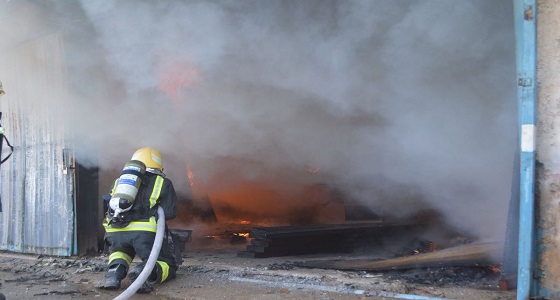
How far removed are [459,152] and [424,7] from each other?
2112mm

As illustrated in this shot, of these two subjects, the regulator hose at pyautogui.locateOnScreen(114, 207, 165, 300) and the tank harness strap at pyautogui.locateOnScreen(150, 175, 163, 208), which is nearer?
the regulator hose at pyautogui.locateOnScreen(114, 207, 165, 300)

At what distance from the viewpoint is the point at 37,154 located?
6184mm

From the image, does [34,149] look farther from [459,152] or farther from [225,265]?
[459,152]

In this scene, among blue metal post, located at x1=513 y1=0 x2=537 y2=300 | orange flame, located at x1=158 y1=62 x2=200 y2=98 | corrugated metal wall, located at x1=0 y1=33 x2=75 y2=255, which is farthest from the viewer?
corrugated metal wall, located at x1=0 y1=33 x2=75 y2=255

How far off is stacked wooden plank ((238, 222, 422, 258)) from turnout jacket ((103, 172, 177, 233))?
6.37 ft

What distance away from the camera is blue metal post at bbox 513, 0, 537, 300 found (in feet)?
9.71

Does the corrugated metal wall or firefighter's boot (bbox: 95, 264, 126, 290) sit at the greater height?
the corrugated metal wall

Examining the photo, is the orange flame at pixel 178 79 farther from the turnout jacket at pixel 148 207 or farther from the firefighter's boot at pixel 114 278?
the firefighter's boot at pixel 114 278

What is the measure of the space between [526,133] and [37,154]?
5.83 meters

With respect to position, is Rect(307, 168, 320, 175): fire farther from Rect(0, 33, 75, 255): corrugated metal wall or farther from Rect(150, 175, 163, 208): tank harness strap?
Rect(150, 175, 163, 208): tank harness strap

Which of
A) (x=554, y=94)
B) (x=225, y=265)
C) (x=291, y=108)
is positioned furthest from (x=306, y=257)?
(x=554, y=94)

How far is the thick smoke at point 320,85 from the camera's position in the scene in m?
4.75

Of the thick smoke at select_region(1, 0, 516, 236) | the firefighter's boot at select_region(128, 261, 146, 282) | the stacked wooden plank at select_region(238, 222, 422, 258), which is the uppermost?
the thick smoke at select_region(1, 0, 516, 236)

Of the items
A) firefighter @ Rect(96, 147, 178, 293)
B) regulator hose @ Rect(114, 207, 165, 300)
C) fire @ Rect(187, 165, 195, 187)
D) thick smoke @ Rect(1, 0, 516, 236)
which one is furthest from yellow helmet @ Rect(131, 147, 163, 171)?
fire @ Rect(187, 165, 195, 187)
